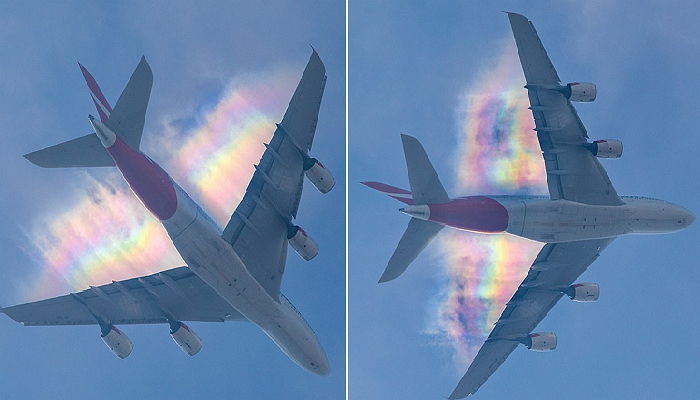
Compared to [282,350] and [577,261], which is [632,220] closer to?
[577,261]

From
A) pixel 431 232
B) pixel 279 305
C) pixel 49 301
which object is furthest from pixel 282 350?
pixel 49 301

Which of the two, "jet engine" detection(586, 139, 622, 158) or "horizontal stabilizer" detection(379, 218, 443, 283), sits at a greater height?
"jet engine" detection(586, 139, 622, 158)

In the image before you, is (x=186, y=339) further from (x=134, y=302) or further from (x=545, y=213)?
(x=545, y=213)

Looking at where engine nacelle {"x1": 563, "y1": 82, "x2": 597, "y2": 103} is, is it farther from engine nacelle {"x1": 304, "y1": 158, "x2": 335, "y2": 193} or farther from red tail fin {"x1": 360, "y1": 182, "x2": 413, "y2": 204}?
engine nacelle {"x1": 304, "y1": 158, "x2": 335, "y2": 193}

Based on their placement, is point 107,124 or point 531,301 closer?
point 107,124

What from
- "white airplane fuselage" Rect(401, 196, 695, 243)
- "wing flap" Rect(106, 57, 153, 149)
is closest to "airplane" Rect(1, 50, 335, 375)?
"wing flap" Rect(106, 57, 153, 149)

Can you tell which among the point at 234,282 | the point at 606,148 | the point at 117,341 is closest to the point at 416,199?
the point at 234,282
